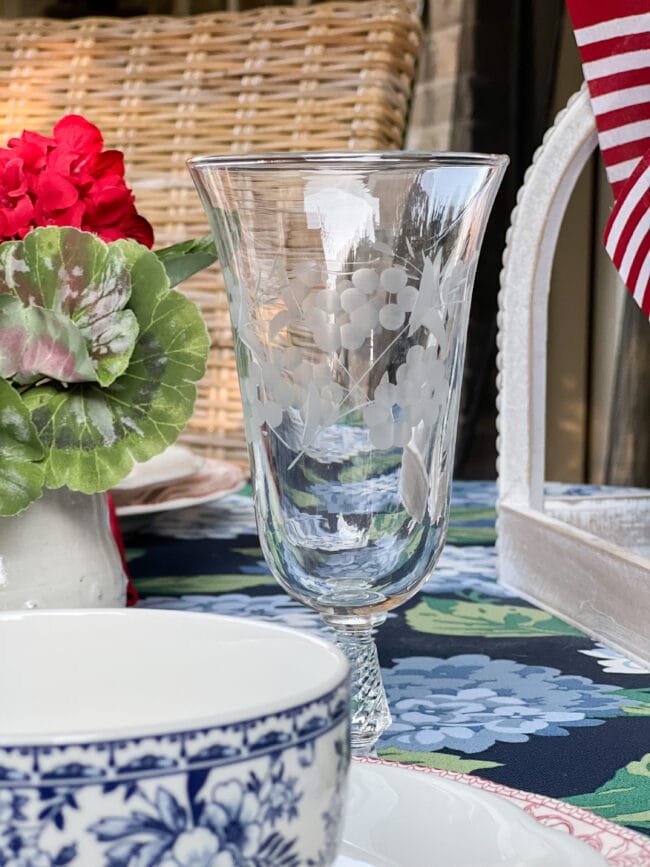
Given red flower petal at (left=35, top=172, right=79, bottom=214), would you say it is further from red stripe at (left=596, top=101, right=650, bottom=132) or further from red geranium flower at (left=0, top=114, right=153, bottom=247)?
red stripe at (left=596, top=101, right=650, bottom=132)

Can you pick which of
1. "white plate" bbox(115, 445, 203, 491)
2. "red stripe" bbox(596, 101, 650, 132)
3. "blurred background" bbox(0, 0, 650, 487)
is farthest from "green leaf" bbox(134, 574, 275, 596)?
"blurred background" bbox(0, 0, 650, 487)

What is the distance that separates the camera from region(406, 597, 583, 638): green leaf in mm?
632

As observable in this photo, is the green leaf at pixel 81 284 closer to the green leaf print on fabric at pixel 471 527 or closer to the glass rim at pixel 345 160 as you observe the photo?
the glass rim at pixel 345 160

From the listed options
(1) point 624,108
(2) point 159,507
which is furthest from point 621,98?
(2) point 159,507

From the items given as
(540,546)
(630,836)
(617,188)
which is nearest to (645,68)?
(617,188)

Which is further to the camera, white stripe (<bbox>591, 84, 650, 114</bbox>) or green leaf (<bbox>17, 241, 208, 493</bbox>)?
white stripe (<bbox>591, 84, 650, 114</bbox>)

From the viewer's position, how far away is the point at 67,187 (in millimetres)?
600

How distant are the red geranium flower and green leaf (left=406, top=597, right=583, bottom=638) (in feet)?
0.79

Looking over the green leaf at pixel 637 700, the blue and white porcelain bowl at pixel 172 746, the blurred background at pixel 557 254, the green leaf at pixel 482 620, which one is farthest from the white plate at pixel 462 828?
the blurred background at pixel 557 254

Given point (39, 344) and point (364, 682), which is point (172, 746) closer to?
point (364, 682)

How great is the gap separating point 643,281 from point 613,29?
0.14 m

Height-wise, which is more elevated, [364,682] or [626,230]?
[626,230]

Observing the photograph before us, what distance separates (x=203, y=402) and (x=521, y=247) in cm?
58

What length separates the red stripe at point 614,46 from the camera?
2.31 ft
